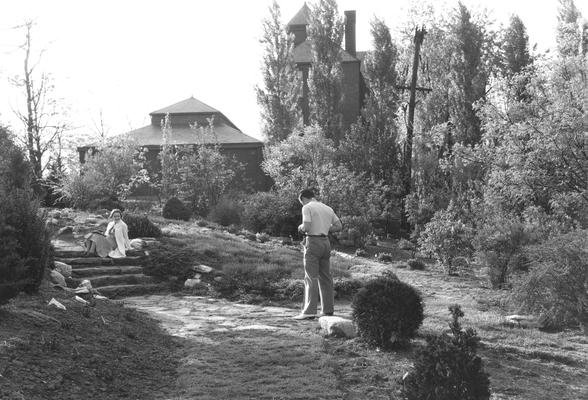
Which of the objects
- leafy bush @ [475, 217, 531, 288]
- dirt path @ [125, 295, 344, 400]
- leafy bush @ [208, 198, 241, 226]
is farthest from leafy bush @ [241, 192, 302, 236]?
dirt path @ [125, 295, 344, 400]

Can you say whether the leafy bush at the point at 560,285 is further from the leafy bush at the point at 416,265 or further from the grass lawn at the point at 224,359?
the leafy bush at the point at 416,265

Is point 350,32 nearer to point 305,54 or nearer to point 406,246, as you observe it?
point 305,54

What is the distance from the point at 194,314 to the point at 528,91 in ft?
46.0

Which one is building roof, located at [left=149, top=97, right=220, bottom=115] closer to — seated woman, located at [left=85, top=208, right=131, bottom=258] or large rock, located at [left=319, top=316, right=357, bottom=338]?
seated woman, located at [left=85, top=208, right=131, bottom=258]

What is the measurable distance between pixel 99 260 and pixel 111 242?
79 centimetres

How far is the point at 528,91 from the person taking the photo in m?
19.9

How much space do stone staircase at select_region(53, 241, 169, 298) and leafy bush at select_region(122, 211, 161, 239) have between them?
189 centimetres

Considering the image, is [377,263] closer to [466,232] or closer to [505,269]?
[466,232]

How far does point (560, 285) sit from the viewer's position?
31.5 ft

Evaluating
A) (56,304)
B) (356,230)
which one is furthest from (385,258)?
(56,304)

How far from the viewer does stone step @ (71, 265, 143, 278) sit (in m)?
13.9

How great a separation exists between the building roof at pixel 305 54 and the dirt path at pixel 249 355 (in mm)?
31402

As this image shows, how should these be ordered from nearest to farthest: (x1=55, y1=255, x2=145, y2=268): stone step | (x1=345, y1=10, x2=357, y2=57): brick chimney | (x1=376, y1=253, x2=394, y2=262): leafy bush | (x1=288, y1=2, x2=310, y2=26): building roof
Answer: (x1=55, y1=255, x2=145, y2=268): stone step < (x1=376, y1=253, x2=394, y2=262): leafy bush < (x1=345, y1=10, x2=357, y2=57): brick chimney < (x1=288, y1=2, x2=310, y2=26): building roof

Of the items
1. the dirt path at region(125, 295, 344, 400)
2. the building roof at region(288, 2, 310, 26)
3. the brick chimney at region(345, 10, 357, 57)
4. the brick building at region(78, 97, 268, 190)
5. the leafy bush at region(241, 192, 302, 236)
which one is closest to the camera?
the dirt path at region(125, 295, 344, 400)
